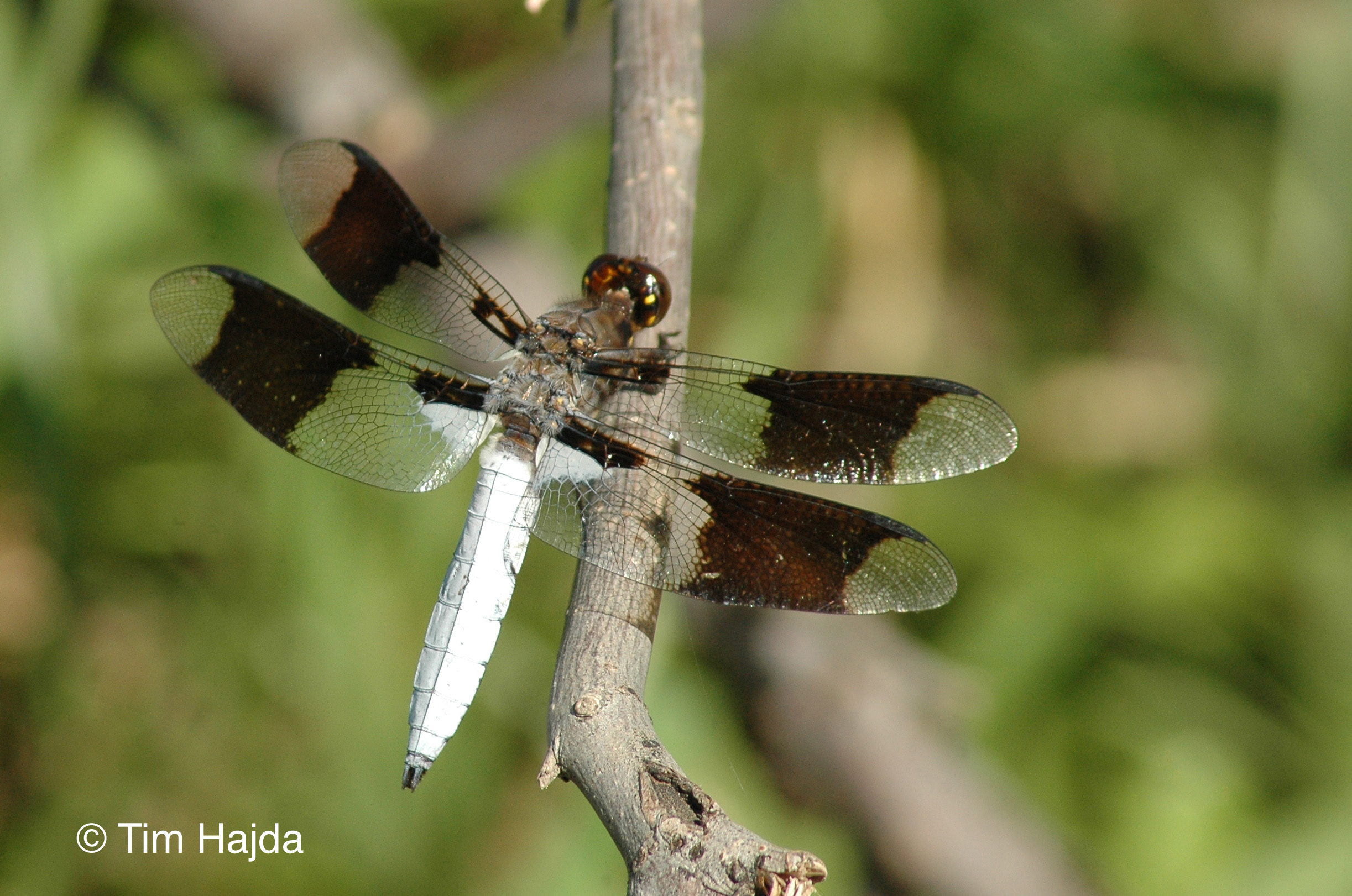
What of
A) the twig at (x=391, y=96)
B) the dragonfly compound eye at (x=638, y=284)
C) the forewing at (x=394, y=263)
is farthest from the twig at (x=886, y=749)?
the twig at (x=391, y=96)

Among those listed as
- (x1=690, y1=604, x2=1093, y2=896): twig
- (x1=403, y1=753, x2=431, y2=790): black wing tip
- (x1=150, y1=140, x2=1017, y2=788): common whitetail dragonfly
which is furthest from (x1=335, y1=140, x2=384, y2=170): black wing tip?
(x1=690, y1=604, x2=1093, y2=896): twig

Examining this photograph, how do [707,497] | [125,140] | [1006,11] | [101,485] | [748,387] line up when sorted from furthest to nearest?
[1006,11] → [125,140] → [101,485] → [748,387] → [707,497]

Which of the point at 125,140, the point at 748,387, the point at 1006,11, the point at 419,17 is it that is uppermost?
the point at 1006,11

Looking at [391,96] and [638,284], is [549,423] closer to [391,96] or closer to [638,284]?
[638,284]

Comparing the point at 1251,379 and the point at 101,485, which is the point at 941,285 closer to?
the point at 1251,379

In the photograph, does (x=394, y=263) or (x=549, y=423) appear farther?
(x=394, y=263)

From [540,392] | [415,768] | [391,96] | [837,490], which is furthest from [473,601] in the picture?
[391,96]

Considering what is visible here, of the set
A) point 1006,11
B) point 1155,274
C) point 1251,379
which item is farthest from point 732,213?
point 1251,379
